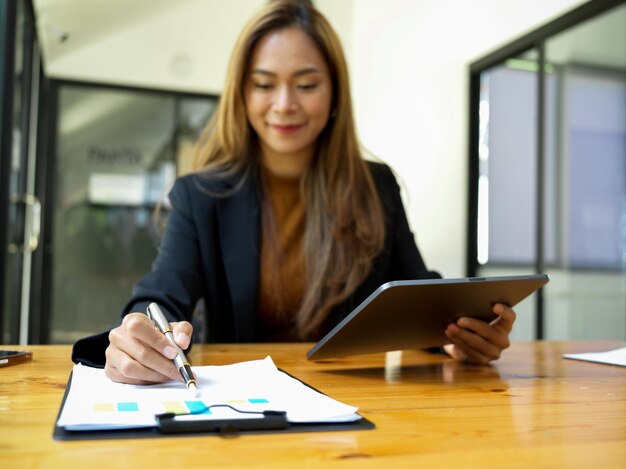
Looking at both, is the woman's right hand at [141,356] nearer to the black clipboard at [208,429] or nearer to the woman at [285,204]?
the black clipboard at [208,429]

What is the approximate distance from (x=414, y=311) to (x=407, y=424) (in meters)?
0.35

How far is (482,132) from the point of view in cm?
419

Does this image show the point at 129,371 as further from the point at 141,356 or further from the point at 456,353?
the point at 456,353

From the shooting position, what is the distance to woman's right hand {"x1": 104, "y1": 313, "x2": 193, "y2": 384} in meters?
0.82

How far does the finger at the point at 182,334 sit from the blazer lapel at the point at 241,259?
0.67m

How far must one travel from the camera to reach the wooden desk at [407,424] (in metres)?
0.53

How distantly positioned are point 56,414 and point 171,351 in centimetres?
18

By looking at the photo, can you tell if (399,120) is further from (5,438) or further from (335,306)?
(5,438)

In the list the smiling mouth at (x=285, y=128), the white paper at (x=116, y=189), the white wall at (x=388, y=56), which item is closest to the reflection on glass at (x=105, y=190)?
the white paper at (x=116, y=189)

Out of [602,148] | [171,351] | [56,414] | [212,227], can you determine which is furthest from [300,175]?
[602,148]

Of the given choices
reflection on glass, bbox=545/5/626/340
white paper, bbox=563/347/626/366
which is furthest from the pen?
reflection on glass, bbox=545/5/626/340

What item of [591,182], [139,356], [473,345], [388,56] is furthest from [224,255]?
[388,56]

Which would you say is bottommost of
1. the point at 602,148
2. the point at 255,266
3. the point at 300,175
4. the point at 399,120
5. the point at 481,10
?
the point at 255,266

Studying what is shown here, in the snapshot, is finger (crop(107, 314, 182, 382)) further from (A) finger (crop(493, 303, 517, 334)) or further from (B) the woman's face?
(B) the woman's face
